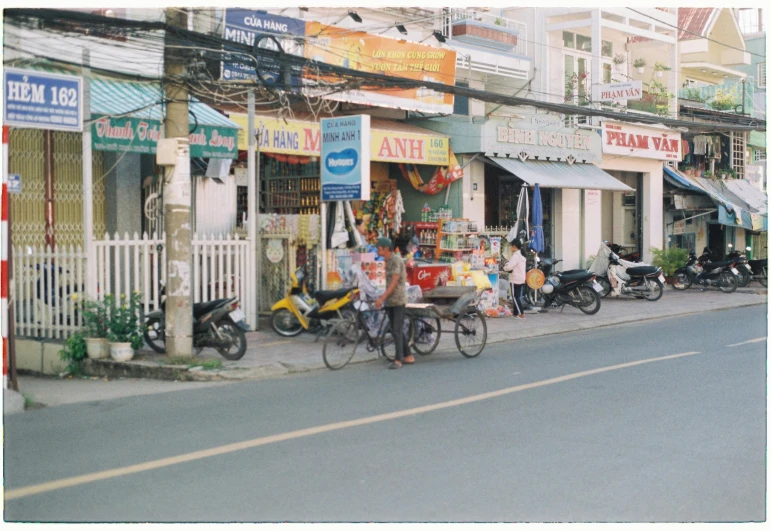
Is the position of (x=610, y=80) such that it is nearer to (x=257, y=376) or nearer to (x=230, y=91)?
(x=230, y=91)

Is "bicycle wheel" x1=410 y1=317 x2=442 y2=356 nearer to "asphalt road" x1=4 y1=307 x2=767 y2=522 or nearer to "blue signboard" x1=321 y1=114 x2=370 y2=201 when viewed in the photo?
"asphalt road" x1=4 y1=307 x2=767 y2=522

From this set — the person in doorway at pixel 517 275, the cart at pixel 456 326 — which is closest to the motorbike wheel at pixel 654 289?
the person in doorway at pixel 517 275

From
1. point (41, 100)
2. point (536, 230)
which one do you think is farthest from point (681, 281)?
point (41, 100)

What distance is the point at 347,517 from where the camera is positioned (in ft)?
17.8

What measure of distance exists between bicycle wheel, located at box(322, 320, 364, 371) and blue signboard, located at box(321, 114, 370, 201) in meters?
3.62

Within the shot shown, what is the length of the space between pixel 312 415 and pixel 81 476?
2561 mm

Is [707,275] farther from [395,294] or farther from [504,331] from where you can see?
[395,294]

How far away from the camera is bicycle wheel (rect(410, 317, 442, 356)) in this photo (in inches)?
495

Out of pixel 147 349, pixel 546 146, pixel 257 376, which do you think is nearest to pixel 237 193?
pixel 147 349

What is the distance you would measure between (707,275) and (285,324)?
1519cm

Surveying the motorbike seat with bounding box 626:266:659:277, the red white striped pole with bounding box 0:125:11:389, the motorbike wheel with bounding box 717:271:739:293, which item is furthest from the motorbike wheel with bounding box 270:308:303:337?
the motorbike wheel with bounding box 717:271:739:293

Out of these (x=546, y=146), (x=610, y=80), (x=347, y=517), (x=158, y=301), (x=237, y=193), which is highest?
(x=610, y=80)

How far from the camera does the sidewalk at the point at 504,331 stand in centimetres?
1127

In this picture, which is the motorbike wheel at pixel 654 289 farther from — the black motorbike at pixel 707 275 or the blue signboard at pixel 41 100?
the blue signboard at pixel 41 100
